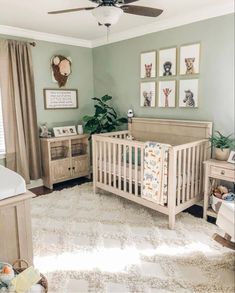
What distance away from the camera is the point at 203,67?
311 cm

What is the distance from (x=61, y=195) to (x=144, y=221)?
142 centimetres

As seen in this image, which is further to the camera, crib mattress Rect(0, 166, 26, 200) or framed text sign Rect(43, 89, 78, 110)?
framed text sign Rect(43, 89, 78, 110)

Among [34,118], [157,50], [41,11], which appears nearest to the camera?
[41,11]

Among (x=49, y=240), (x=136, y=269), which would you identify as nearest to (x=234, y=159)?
(x=136, y=269)

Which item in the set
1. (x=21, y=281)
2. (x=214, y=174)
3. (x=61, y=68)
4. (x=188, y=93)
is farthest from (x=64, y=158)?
(x=21, y=281)

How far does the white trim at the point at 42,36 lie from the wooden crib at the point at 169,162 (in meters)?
1.71

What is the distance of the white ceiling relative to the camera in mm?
2736

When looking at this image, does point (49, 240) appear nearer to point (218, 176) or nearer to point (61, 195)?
Result: point (61, 195)

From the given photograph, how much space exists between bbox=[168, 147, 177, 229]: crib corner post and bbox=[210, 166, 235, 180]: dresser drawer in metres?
0.49

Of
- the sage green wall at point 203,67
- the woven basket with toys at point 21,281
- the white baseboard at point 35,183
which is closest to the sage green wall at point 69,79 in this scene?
the sage green wall at point 203,67

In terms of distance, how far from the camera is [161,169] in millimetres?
2762

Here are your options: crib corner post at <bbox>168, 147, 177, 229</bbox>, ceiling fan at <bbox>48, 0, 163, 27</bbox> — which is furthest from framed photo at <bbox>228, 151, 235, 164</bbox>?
ceiling fan at <bbox>48, 0, 163, 27</bbox>

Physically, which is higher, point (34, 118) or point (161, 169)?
point (34, 118)

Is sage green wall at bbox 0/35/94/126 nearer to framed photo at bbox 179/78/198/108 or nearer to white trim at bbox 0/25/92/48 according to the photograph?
white trim at bbox 0/25/92/48
